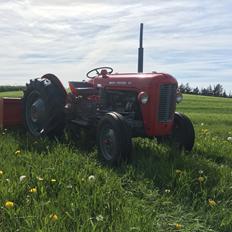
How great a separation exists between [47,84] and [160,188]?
3.43 m

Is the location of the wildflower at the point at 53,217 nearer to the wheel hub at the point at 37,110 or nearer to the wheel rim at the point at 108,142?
the wheel rim at the point at 108,142

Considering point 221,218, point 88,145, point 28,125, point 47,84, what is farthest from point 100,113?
point 221,218

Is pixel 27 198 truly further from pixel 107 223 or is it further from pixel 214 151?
pixel 214 151

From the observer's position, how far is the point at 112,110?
682 centimetres

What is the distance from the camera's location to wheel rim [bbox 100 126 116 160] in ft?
19.2

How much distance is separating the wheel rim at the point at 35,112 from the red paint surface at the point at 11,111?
1.07ft

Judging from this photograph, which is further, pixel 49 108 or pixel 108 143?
pixel 49 108

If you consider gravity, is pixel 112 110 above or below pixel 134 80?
below

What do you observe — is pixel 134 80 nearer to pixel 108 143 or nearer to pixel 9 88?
pixel 108 143

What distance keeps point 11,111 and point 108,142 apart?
2934mm

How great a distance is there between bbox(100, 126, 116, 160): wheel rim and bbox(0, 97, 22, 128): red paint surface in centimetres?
274

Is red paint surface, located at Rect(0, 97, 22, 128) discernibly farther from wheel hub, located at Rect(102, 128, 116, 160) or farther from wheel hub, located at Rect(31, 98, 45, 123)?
wheel hub, located at Rect(102, 128, 116, 160)

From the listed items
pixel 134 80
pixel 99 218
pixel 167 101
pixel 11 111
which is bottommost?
pixel 99 218

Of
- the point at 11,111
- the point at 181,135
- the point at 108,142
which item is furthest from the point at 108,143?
the point at 11,111
